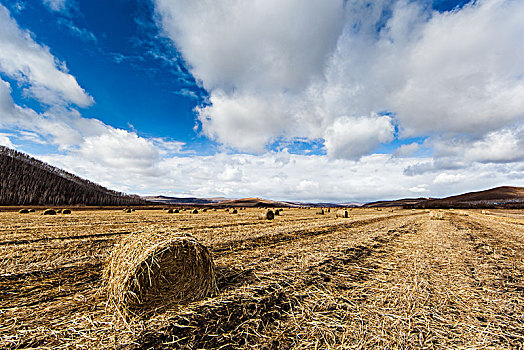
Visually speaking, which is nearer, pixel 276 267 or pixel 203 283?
pixel 203 283

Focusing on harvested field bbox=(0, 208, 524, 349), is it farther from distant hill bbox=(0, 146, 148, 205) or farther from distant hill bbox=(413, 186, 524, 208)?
distant hill bbox=(413, 186, 524, 208)

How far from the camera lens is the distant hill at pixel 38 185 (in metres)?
47.2

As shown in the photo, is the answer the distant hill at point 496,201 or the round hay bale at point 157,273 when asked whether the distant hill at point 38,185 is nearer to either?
the round hay bale at point 157,273

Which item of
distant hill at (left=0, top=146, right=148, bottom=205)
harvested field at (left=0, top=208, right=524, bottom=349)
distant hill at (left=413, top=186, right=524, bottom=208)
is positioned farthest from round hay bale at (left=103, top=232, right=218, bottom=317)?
distant hill at (left=413, top=186, right=524, bottom=208)

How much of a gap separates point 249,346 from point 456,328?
11.2ft

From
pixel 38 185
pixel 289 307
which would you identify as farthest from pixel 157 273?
pixel 38 185

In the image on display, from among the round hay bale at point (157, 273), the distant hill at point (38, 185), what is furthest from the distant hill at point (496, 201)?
the distant hill at point (38, 185)

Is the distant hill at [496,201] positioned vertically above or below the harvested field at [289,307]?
above

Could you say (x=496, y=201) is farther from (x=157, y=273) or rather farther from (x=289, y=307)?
(x=157, y=273)

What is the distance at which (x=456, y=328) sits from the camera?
365 cm

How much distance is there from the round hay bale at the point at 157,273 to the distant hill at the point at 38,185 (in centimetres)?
6417

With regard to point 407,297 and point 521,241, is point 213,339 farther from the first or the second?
point 521,241

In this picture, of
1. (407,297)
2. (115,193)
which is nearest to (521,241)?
Answer: (407,297)

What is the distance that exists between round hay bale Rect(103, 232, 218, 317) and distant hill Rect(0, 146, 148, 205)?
2526 inches
